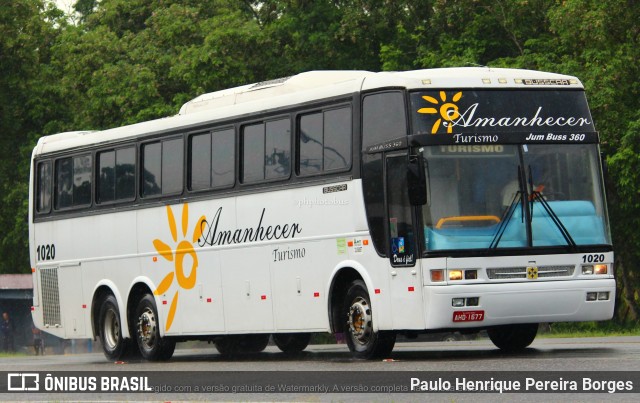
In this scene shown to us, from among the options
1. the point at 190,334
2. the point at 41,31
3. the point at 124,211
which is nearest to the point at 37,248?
the point at 124,211

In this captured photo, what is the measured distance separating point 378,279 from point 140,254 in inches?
254

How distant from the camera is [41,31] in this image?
52.2m

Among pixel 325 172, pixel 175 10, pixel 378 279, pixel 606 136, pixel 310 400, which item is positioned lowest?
pixel 310 400

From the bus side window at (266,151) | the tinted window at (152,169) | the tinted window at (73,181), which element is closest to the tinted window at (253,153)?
the bus side window at (266,151)

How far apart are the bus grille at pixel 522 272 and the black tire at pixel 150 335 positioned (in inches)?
290

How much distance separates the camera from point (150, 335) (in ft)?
76.6

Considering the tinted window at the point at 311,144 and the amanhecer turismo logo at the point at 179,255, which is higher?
the tinted window at the point at 311,144

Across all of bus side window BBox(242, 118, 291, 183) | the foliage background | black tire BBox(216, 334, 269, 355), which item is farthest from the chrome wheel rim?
the foliage background

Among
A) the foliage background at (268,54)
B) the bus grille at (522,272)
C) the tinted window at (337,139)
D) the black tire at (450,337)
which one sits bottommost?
the black tire at (450,337)

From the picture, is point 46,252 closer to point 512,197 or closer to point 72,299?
point 72,299

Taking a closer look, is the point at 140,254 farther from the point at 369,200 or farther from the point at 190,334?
the point at 369,200

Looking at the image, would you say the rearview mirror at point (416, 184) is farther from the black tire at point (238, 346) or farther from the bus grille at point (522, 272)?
the black tire at point (238, 346)

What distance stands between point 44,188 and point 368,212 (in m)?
9.68

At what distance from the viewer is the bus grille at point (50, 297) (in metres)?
25.8
